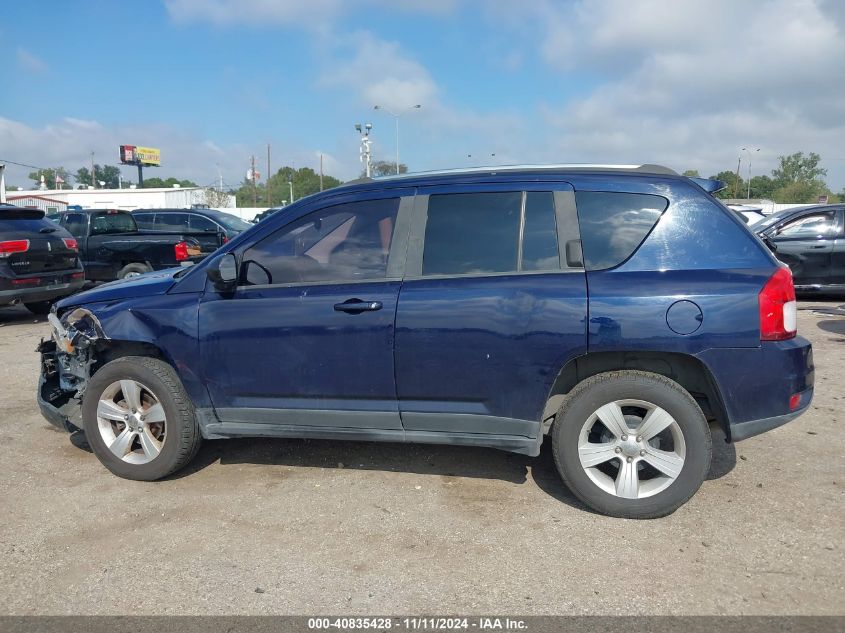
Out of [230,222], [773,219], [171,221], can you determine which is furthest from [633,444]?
[171,221]

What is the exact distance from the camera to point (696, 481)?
3533 mm

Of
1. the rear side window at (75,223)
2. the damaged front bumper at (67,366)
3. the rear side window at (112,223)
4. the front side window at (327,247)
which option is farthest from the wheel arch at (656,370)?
the rear side window at (75,223)

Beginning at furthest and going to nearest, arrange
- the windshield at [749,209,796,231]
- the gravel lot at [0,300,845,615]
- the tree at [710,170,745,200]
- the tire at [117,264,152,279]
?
the tree at [710,170,745,200] → the tire at [117,264,152,279] → the windshield at [749,209,796,231] → the gravel lot at [0,300,845,615]

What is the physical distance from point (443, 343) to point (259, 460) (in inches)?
71.1

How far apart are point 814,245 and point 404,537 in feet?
32.5

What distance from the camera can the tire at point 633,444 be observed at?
350 cm

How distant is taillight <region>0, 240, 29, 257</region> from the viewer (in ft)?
30.1

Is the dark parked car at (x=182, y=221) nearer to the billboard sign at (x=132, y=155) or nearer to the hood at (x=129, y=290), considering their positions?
the hood at (x=129, y=290)

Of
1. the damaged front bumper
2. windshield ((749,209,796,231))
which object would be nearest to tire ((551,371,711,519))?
the damaged front bumper

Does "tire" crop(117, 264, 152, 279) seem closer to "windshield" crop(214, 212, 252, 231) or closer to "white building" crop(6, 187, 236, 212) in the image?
"windshield" crop(214, 212, 252, 231)

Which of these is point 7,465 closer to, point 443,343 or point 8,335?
point 443,343

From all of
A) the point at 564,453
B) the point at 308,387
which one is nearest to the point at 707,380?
the point at 564,453

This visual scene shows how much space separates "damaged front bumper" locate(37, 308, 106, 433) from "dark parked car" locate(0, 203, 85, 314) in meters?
5.40

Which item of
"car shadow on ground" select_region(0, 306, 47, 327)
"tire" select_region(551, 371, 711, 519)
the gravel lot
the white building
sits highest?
the white building
